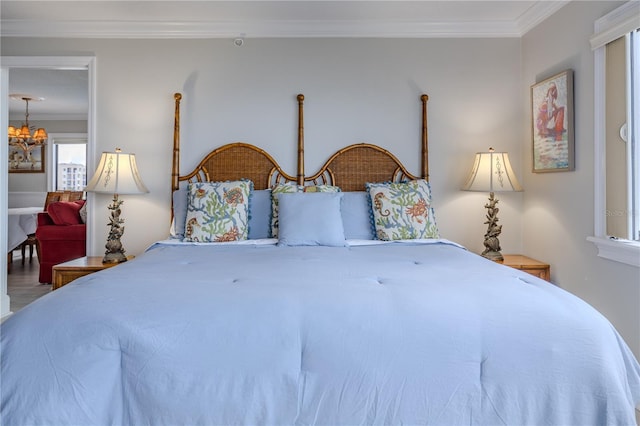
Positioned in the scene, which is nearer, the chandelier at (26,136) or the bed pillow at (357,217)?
the bed pillow at (357,217)

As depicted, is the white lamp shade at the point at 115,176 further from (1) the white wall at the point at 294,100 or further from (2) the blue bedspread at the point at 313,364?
(2) the blue bedspread at the point at 313,364

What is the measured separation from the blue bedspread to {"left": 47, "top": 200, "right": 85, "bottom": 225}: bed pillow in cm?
410

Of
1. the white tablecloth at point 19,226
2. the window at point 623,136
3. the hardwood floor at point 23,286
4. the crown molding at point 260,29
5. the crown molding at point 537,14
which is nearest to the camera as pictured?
the window at point 623,136

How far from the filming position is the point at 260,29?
335cm

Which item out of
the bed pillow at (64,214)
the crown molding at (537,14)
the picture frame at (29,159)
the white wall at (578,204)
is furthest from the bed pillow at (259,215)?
the picture frame at (29,159)

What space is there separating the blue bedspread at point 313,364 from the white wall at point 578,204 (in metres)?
1.20

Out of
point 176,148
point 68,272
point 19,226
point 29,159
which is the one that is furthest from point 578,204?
point 29,159

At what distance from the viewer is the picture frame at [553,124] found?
274 cm

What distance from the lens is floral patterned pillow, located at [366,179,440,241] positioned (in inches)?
111

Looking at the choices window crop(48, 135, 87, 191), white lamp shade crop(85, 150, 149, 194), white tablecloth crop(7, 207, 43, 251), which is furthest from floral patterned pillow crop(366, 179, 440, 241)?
window crop(48, 135, 87, 191)

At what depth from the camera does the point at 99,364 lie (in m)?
1.19

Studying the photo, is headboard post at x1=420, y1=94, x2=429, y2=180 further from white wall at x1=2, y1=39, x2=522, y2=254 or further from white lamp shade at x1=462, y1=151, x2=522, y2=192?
white lamp shade at x1=462, y1=151, x2=522, y2=192

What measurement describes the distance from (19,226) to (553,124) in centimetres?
654

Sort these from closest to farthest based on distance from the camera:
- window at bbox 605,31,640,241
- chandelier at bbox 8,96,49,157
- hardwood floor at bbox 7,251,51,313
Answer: window at bbox 605,31,640,241
hardwood floor at bbox 7,251,51,313
chandelier at bbox 8,96,49,157
